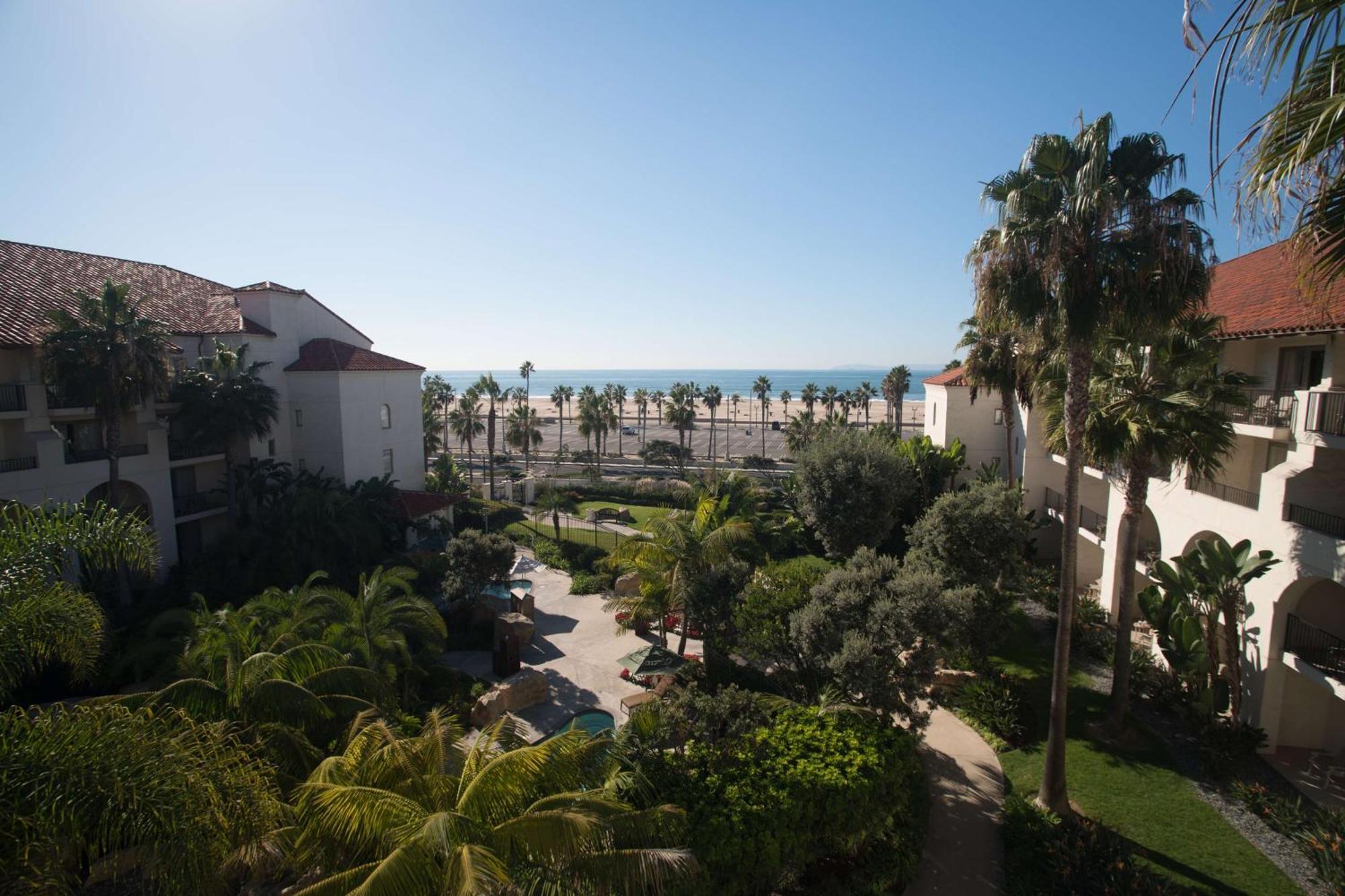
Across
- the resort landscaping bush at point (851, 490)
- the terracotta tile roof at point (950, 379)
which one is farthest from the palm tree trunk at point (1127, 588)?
the terracotta tile roof at point (950, 379)

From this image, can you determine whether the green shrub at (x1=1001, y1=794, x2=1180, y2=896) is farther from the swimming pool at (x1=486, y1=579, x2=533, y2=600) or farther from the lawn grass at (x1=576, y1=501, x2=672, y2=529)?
the lawn grass at (x1=576, y1=501, x2=672, y2=529)

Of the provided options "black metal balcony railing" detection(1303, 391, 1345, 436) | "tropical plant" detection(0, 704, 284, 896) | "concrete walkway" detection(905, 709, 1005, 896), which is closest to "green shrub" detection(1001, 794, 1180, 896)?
"concrete walkway" detection(905, 709, 1005, 896)

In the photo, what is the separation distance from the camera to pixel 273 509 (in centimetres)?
2695

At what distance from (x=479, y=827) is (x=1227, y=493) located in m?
19.1

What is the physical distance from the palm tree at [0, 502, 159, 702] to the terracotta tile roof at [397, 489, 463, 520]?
2344cm

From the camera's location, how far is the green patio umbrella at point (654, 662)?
1742 centimetres

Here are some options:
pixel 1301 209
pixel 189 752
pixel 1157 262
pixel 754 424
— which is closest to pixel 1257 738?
pixel 1157 262

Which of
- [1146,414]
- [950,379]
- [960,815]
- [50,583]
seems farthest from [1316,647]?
[950,379]

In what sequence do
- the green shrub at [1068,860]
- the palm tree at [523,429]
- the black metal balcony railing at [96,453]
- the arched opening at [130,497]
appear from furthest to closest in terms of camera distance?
the palm tree at [523,429]
the arched opening at [130,497]
the black metal balcony railing at [96,453]
the green shrub at [1068,860]

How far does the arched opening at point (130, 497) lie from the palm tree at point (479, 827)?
22.6 metres

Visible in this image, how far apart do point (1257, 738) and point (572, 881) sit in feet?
49.4

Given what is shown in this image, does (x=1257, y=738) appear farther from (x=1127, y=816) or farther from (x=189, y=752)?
(x=189, y=752)

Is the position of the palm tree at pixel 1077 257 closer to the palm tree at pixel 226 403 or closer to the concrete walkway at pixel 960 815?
the concrete walkway at pixel 960 815

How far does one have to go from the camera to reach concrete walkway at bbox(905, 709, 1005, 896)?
1130cm
